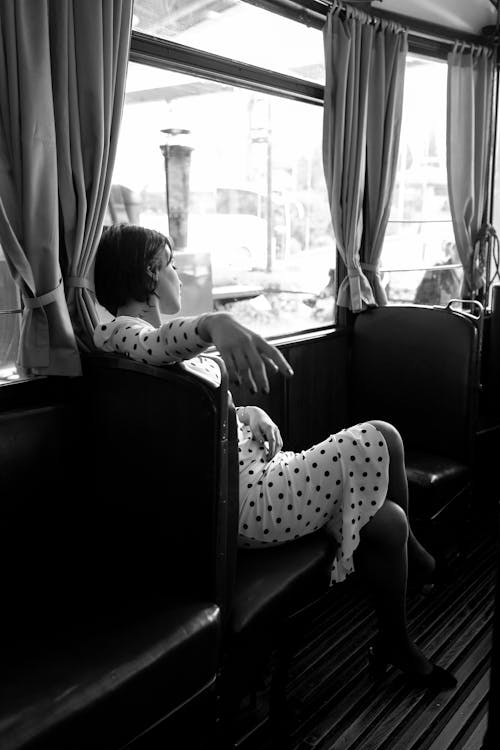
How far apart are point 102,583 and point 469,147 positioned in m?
3.29

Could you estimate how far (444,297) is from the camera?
4207 mm

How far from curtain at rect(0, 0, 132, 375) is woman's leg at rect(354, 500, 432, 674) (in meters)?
0.96

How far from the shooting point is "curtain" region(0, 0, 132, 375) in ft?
5.97

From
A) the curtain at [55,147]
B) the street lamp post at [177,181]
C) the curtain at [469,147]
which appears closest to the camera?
the curtain at [55,147]

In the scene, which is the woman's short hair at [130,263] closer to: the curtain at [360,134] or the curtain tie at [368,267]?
the curtain at [360,134]

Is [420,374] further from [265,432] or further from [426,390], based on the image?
[265,432]

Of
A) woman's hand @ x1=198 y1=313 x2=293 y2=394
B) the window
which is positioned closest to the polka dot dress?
woman's hand @ x1=198 y1=313 x2=293 y2=394

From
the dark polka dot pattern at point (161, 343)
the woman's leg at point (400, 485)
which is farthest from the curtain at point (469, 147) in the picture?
the dark polka dot pattern at point (161, 343)

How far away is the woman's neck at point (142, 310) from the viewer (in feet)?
6.53

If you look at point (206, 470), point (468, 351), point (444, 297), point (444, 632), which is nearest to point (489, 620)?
point (444, 632)

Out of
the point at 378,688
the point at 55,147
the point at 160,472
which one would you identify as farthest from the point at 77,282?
the point at 378,688

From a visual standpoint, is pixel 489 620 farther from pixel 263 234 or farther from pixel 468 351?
pixel 263 234

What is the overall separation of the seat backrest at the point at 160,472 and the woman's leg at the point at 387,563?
54 centimetres

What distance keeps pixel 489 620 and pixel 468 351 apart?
1.05 m
